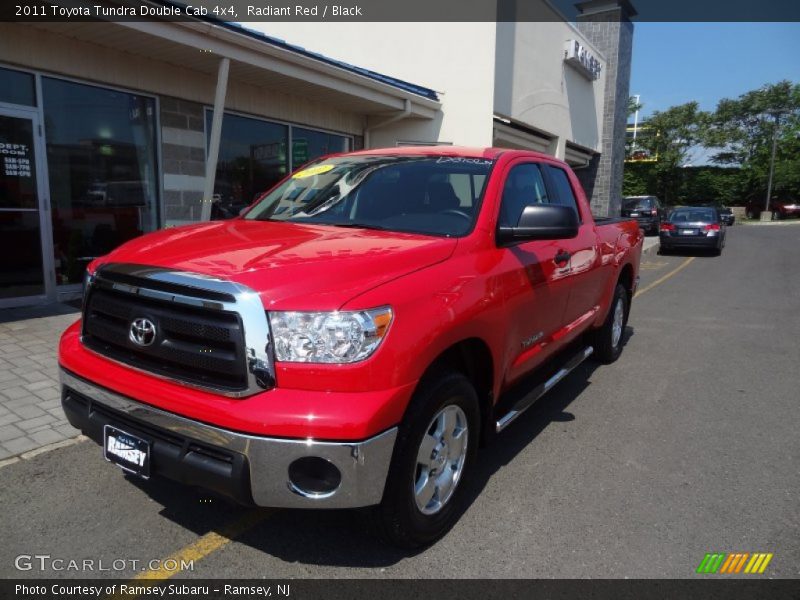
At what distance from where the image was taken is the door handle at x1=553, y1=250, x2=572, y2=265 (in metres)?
3.77

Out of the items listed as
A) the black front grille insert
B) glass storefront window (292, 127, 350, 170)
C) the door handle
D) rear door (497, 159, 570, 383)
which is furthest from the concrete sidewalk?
glass storefront window (292, 127, 350, 170)

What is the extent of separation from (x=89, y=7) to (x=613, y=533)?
6635 mm

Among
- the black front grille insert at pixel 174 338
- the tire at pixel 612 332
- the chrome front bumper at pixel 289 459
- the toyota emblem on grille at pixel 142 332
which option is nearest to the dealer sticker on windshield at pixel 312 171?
the black front grille insert at pixel 174 338

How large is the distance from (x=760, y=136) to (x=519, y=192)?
5660 centimetres

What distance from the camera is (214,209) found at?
8898 mm

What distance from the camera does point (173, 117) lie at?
8133 millimetres

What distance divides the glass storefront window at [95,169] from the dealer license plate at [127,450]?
18.8 feet

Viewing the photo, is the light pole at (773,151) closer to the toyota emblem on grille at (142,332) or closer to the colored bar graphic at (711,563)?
the colored bar graphic at (711,563)

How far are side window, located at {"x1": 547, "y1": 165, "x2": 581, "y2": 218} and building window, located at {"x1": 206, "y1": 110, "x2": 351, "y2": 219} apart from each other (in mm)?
5460

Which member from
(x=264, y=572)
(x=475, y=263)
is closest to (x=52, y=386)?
(x=264, y=572)

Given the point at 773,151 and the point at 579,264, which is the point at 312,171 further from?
the point at 773,151

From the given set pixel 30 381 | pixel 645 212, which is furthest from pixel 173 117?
pixel 645 212

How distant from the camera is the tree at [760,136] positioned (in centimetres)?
4562

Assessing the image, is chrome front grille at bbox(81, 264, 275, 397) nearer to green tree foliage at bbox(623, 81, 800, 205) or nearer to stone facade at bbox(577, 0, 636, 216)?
stone facade at bbox(577, 0, 636, 216)
